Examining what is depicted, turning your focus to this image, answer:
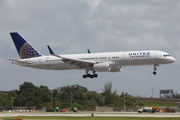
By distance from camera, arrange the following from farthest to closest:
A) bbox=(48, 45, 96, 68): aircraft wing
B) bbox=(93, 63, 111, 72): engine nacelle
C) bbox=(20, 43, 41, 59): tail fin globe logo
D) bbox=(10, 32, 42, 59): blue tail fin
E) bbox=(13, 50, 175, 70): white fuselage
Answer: bbox=(10, 32, 42, 59): blue tail fin
bbox=(20, 43, 41, 59): tail fin globe logo
bbox=(48, 45, 96, 68): aircraft wing
bbox=(93, 63, 111, 72): engine nacelle
bbox=(13, 50, 175, 70): white fuselage

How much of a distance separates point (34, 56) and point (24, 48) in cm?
421

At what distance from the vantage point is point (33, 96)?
126 m

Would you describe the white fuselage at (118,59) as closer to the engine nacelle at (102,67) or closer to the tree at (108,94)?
the engine nacelle at (102,67)

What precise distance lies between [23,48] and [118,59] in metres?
25.6

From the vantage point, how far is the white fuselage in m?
58.4

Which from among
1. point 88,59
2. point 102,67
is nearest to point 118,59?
point 102,67

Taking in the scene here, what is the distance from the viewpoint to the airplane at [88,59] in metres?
58.6

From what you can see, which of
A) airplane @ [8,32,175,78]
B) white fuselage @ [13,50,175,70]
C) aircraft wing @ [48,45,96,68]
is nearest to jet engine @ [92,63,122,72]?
airplane @ [8,32,175,78]

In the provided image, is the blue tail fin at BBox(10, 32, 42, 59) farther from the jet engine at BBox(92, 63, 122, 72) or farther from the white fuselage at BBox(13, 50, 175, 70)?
the jet engine at BBox(92, 63, 122, 72)

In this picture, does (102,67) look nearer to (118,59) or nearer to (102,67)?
(102,67)

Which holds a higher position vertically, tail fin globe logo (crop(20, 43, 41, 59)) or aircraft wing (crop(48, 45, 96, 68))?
tail fin globe logo (crop(20, 43, 41, 59))

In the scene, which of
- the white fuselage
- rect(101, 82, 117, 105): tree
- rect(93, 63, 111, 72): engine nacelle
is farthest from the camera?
rect(101, 82, 117, 105): tree

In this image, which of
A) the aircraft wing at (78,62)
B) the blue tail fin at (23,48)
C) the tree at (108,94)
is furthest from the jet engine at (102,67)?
the tree at (108,94)

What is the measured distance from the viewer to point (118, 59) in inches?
2362
